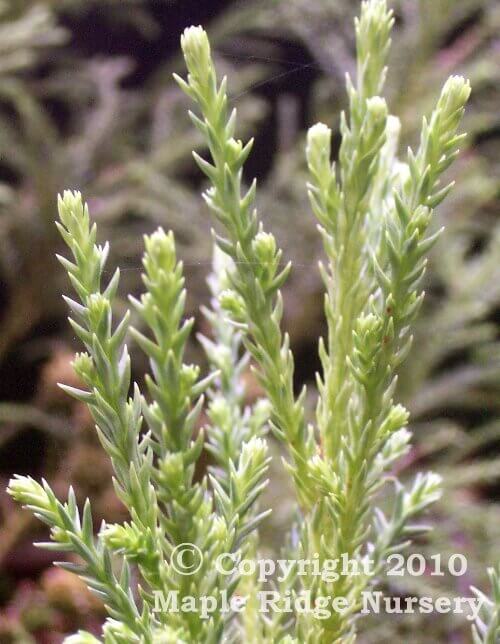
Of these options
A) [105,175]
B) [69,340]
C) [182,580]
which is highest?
[105,175]

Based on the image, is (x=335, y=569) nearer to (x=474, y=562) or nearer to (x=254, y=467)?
(x=254, y=467)

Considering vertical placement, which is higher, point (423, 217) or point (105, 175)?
point (105, 175)

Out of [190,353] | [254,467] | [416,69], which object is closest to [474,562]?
[190,353]

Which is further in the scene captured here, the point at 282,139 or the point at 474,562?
the point at 282,139

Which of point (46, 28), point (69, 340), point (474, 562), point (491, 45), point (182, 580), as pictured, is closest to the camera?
point (182, 580)

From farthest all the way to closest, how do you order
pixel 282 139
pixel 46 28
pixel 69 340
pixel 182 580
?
1. pixel 282 139
2. pixel 69 340
3. pixel 46 28
4. pixel 182 580

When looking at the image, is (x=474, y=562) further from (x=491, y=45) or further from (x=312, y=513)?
(x=491, y=45)
